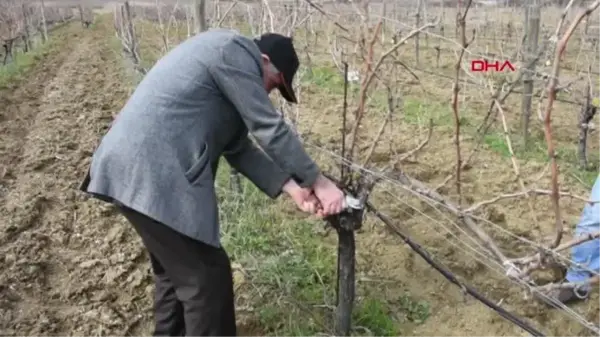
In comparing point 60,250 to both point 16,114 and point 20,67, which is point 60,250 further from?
point 20,67

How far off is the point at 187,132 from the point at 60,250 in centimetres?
215

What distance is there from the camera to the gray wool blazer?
1.87 m

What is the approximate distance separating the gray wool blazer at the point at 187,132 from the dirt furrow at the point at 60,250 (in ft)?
3.86

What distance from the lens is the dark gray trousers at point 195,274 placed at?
199 centimetres

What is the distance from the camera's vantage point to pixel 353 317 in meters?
2.76

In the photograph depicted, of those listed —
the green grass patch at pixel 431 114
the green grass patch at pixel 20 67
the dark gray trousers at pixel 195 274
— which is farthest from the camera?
the green grass patch at pixel 20 67

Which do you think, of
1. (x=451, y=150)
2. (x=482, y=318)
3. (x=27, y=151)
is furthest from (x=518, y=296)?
(x=27, y=151)

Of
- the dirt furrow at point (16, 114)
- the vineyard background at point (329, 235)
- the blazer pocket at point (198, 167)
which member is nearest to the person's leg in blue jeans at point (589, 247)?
the vineyard background at point (329, 235)

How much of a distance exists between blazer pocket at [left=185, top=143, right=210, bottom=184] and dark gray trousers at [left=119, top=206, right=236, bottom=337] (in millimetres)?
188

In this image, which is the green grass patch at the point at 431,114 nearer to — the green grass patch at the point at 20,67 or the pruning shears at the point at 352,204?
the pruning shears at the point at 352,204

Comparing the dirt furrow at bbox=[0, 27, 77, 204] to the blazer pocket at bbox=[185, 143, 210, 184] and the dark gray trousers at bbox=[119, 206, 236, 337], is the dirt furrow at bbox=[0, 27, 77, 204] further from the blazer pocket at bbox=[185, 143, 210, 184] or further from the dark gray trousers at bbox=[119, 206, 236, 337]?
the blazer pocket at bbox=[185, 143, 210, 184]

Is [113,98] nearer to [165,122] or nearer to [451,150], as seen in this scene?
[451,150]

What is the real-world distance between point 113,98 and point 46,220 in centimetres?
453

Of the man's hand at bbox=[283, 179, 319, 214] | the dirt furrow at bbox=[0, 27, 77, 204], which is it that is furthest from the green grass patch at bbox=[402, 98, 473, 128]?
the man's hand at bbox=[283, 179, 319, 214]
